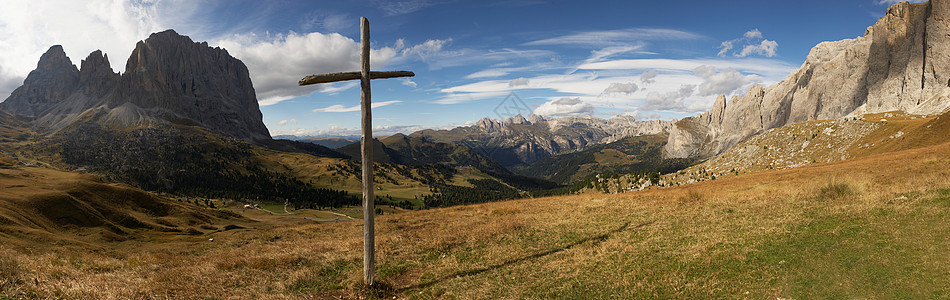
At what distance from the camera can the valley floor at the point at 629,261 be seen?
10328mm

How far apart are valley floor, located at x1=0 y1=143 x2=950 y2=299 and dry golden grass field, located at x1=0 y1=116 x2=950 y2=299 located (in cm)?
6

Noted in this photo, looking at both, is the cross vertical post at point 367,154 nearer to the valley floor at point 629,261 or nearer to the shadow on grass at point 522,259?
the valley floor at point 629,261

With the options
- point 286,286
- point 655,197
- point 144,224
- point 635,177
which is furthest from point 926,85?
point 144,224

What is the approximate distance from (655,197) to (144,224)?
54.0m

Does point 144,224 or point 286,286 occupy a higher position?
point 286,286

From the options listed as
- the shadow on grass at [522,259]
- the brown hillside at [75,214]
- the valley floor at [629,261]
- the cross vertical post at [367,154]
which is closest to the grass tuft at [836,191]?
the valley floor at [629,261]

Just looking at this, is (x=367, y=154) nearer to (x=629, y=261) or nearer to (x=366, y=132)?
(x=366, y=132)

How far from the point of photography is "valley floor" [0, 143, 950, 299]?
10.3 meters

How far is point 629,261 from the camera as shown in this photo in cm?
1388

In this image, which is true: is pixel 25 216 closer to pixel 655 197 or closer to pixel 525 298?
pixel 525 298

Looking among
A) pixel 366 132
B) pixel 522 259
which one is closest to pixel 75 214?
pixel 366 132

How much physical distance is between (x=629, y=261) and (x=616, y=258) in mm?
649

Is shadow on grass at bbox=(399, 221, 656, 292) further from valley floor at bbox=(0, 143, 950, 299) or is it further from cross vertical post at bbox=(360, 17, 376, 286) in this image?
cross vertical post at bbox=(360, 17, 376, 286)

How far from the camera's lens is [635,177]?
12156 centimetres
